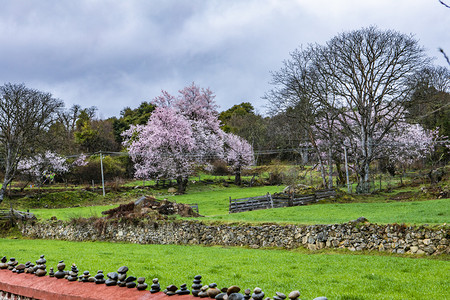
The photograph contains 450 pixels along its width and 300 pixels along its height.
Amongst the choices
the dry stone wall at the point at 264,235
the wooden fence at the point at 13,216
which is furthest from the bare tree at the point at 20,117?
the dry stone wall at the point at 264,235

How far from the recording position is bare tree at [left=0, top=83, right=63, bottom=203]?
87.1 ft

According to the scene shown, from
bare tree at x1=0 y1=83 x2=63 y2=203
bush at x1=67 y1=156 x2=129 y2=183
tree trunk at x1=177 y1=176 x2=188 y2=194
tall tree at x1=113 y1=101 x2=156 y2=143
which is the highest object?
tall tree at x1=113 y1=101 x2=156 y2=143

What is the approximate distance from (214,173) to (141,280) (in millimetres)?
53617

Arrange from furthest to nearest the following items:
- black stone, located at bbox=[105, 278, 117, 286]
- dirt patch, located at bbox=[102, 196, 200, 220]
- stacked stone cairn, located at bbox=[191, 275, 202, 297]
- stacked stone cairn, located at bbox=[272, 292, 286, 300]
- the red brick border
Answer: dirt patch, located at bbox=[102, 196, 200, 220], black stone, located at bbox=[105, 278, 117, 286], the red brick border, stacked stone cairn, located at bbox=[191, 275, 202, 297], stacked stone cairn, located at bbox=[272, 292, 286, 300]

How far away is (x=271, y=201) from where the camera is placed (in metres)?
27.0

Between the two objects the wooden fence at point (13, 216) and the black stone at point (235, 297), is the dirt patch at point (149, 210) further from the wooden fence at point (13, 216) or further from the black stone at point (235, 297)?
the black stone at point (235, 297)

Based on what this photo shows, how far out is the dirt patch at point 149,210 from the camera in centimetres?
2027

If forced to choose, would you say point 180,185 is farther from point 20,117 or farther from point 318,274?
point 318,274

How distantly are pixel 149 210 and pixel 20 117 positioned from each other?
13.4 m

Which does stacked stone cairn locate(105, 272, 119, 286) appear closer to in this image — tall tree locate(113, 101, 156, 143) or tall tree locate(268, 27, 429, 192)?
tall tree locate(268, 27, 429, 192)

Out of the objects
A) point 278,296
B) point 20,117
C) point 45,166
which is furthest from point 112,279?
point 45,166

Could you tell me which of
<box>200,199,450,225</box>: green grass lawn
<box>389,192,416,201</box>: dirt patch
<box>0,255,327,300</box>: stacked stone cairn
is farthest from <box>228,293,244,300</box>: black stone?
<box>389,192,416,201</box>: dirt patch

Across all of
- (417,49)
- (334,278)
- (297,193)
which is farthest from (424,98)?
(334,278)

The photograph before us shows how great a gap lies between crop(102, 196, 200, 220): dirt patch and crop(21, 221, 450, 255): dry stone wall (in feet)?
2.32
